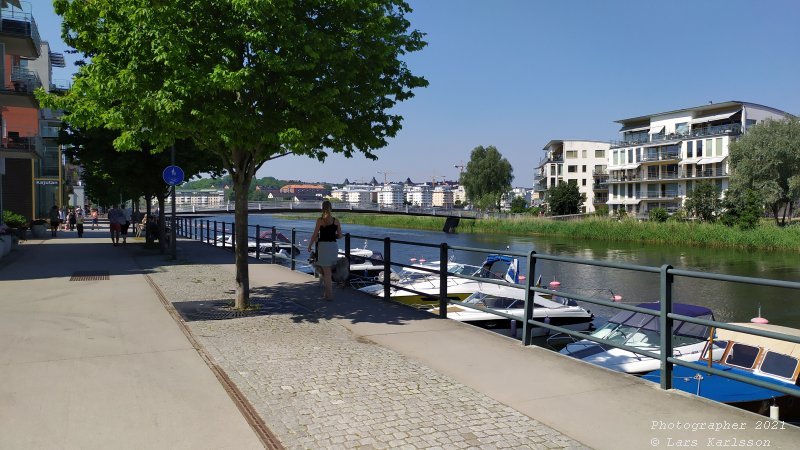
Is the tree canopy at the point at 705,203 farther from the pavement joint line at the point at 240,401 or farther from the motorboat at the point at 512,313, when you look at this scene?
the pavement joint line at the point at 240,401

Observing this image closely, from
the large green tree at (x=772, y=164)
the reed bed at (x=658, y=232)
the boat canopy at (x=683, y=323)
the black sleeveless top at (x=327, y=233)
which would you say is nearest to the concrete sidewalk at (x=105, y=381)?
the black sleeveless top at (x=327, y=233)

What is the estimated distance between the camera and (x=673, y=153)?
80000mm

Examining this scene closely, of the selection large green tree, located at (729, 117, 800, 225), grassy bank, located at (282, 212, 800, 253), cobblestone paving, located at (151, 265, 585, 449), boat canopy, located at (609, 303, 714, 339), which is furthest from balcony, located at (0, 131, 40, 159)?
large green tree, located at (729, 117, 800, 225)

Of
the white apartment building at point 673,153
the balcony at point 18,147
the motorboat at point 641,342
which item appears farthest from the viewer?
the white apartment building at point 673,153

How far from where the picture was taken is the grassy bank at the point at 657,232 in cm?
4278

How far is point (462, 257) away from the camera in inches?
1444

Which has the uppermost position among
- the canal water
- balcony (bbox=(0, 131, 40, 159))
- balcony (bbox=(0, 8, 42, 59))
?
balcony (bbox=(0, 8, 42, 59))

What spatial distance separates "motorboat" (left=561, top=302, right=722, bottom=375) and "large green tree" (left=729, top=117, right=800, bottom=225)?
161ft

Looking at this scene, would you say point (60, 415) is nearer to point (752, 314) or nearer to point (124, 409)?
point (124, 409)

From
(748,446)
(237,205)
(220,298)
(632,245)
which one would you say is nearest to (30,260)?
(220,298)

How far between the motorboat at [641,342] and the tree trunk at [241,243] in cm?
592

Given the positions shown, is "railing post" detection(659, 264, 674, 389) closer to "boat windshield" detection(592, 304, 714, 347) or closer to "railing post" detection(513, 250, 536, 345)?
"railing post" detection(513, 250, 536, 345)

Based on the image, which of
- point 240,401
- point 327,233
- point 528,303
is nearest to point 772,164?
point 327,233

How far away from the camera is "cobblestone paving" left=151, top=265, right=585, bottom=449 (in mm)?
4270
